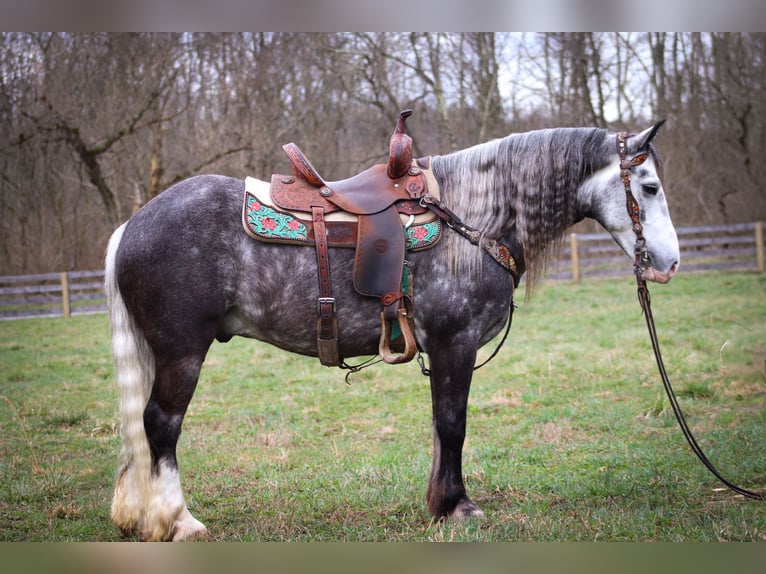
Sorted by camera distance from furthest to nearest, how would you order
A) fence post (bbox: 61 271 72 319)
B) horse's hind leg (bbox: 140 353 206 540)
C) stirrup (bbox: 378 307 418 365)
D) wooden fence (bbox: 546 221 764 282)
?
wooden fence (bbox: 546 221 764 282) → fence post (bbox: 61 271 72 319) → stirrup (bbox: 378 307 418 365) → horse's hind leg (bbox: 140 353 206 540)

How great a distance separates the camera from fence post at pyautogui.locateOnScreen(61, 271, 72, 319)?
9555 millimetres

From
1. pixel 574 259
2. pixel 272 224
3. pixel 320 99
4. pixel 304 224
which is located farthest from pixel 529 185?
pixel 574 259

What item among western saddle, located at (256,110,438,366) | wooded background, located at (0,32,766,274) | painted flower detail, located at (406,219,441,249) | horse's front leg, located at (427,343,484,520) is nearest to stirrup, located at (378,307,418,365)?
western saddle, located at (256,110,438,366)

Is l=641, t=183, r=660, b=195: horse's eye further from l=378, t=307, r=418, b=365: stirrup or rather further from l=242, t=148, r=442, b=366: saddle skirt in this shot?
l=378, t=307, r=418, b=365: stirrup

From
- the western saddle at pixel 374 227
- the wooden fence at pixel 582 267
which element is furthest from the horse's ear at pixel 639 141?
the wooden fence at pixel 582 267

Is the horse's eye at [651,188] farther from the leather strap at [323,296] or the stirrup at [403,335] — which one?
the leather strap at [323,296]

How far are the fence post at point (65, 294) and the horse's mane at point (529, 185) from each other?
8544 millimetres

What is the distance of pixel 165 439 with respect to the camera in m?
2.40

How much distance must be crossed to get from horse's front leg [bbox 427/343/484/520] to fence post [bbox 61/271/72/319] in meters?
8.52

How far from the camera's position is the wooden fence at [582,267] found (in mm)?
9594

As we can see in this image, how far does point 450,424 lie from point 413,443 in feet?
4.32

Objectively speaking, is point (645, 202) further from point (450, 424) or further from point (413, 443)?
point (413, 443)
